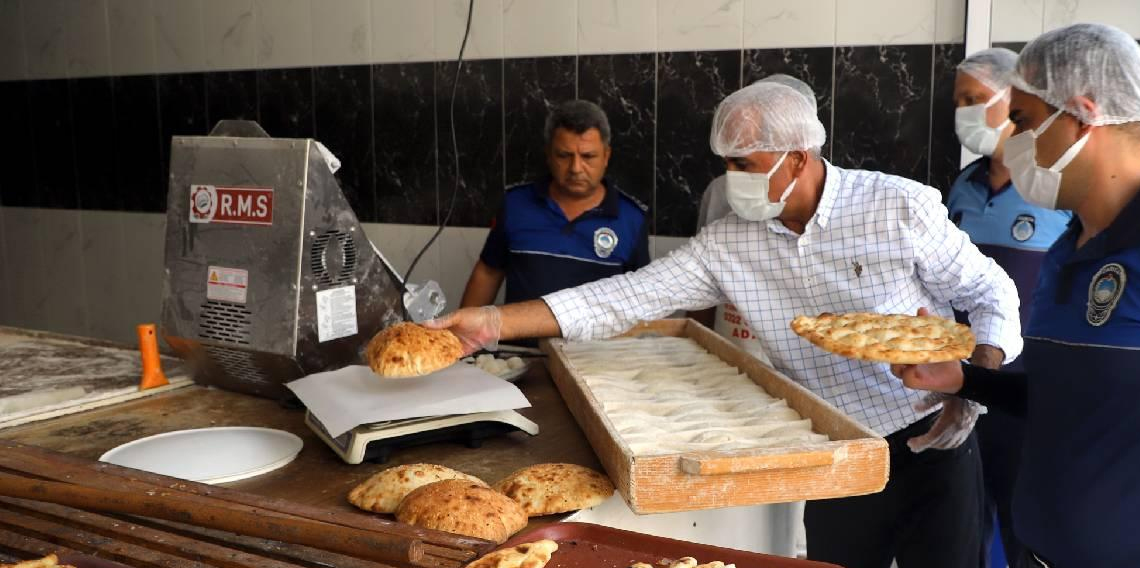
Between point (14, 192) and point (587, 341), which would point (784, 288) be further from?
point (14, 192)

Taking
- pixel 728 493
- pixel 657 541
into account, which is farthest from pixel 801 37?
pixel 657 541

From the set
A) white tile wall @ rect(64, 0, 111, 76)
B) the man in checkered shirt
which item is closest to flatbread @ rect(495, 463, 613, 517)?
the man in checkered shirt

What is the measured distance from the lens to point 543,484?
1915 mm

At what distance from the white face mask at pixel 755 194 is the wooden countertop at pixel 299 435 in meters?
0.77

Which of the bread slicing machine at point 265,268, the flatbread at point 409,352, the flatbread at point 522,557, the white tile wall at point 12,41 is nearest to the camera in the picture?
the flatbread at point 522,557

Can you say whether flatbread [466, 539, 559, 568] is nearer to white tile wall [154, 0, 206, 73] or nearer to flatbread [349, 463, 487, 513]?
flatbread [349, 463, 487, 513]


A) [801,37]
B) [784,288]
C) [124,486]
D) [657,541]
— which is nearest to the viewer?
[657,541]

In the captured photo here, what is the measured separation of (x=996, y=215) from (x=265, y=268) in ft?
8.47

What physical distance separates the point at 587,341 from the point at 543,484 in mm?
1119

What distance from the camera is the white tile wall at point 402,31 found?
5.06 m

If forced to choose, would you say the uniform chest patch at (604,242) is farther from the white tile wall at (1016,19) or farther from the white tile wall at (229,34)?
the white tile wall at (229,34)

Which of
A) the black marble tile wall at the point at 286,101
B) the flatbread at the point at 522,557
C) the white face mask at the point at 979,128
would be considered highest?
the black marble tile wall at the point at 286,101

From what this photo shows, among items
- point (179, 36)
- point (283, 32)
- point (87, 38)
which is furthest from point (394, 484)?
point (87, 38)

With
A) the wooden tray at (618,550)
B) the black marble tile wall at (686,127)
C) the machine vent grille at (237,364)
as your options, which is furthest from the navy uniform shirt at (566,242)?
the wooden tray at (618,550)
